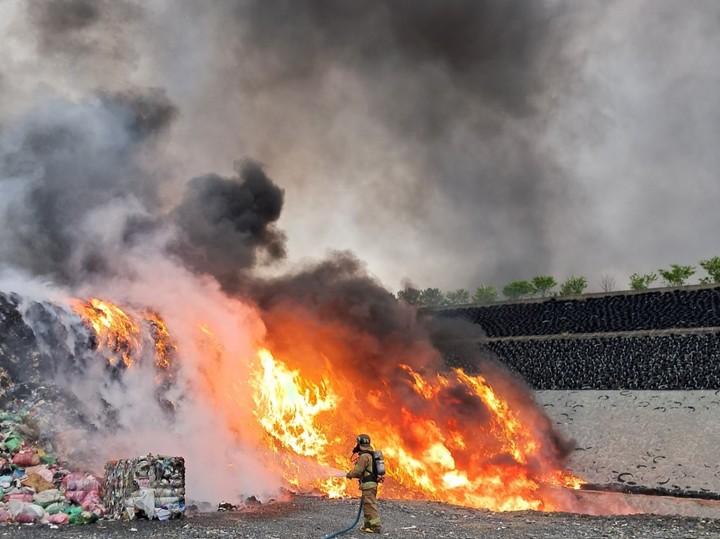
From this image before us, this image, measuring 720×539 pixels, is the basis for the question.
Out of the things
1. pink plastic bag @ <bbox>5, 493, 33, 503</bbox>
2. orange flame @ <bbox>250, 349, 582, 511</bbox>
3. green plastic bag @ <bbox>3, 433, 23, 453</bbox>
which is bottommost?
pink plastic bag @ <bbox>5, 493, 33, 503</bbox>

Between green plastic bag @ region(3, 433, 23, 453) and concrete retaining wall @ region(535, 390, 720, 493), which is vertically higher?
concrete retaining wall @ region(535, 390, 720, 493)

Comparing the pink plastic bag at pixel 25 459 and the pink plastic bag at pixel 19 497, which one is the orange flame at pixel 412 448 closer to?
the pink plastic bag at pixel 25 459

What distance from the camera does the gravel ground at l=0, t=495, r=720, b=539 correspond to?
1281cm

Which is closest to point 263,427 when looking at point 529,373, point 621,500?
point 621,500

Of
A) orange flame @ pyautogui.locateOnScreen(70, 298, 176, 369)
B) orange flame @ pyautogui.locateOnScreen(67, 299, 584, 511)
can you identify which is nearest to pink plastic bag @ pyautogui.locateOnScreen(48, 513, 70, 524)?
orange flame @ pyautogui.locateOnScreen(70, 298, 176, 369)

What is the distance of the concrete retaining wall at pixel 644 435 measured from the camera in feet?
76.7

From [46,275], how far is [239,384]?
24.4 ft

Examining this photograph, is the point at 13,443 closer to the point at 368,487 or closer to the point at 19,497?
the point at 19,497

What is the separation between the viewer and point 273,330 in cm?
2283

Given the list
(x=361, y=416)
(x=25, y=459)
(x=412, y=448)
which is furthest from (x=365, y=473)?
(x=361, y=416)

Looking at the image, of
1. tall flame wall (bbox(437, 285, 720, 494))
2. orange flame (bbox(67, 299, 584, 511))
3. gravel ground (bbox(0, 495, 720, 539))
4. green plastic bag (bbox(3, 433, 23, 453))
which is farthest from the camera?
tall flame wall (bbox(437, 285, 720, 494))

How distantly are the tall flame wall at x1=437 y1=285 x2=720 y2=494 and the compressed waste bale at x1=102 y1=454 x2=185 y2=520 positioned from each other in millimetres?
15406

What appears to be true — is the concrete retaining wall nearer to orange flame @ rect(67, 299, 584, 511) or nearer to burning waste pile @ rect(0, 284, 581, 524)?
burning waste pile @ rect(0, 284, 581, 524)

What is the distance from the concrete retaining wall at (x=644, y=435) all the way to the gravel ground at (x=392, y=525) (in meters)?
6.56
